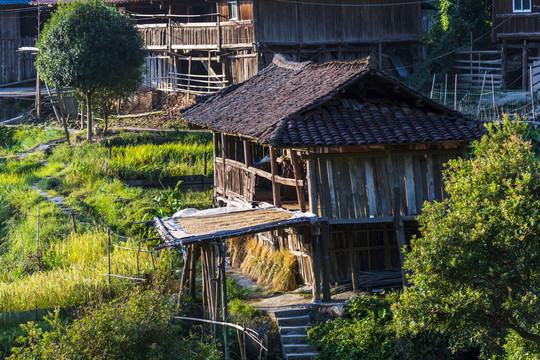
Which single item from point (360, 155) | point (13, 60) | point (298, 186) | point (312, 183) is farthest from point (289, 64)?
point (13, 60)

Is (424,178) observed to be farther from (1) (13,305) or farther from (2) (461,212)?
(1) (13,305)

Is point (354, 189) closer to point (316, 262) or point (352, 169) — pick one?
point (352, 169)

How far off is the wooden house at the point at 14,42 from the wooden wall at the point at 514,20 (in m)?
20.4

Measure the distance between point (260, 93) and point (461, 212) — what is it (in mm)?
8699

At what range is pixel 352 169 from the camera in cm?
1371

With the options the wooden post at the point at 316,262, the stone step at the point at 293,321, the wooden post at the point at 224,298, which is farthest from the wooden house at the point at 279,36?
the wooden post at the point at 224,298

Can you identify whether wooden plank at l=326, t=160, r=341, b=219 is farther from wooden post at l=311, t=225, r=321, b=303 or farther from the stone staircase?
the stone staircase

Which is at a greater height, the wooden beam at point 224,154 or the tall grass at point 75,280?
the wooden beam at point 224,154

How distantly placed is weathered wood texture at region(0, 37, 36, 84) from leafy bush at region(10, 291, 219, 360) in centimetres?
2823

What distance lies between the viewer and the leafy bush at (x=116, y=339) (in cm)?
865

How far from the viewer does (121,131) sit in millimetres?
27516

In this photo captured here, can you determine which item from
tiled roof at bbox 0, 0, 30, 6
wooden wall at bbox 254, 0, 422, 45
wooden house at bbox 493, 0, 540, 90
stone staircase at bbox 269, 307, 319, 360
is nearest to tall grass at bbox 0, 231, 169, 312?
stone staircase at bbox 269, 307, 319, 360

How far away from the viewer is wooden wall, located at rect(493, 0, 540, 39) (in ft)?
84.6

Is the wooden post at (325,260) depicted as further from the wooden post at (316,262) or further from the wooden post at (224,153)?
the wooden post at (224,153)
